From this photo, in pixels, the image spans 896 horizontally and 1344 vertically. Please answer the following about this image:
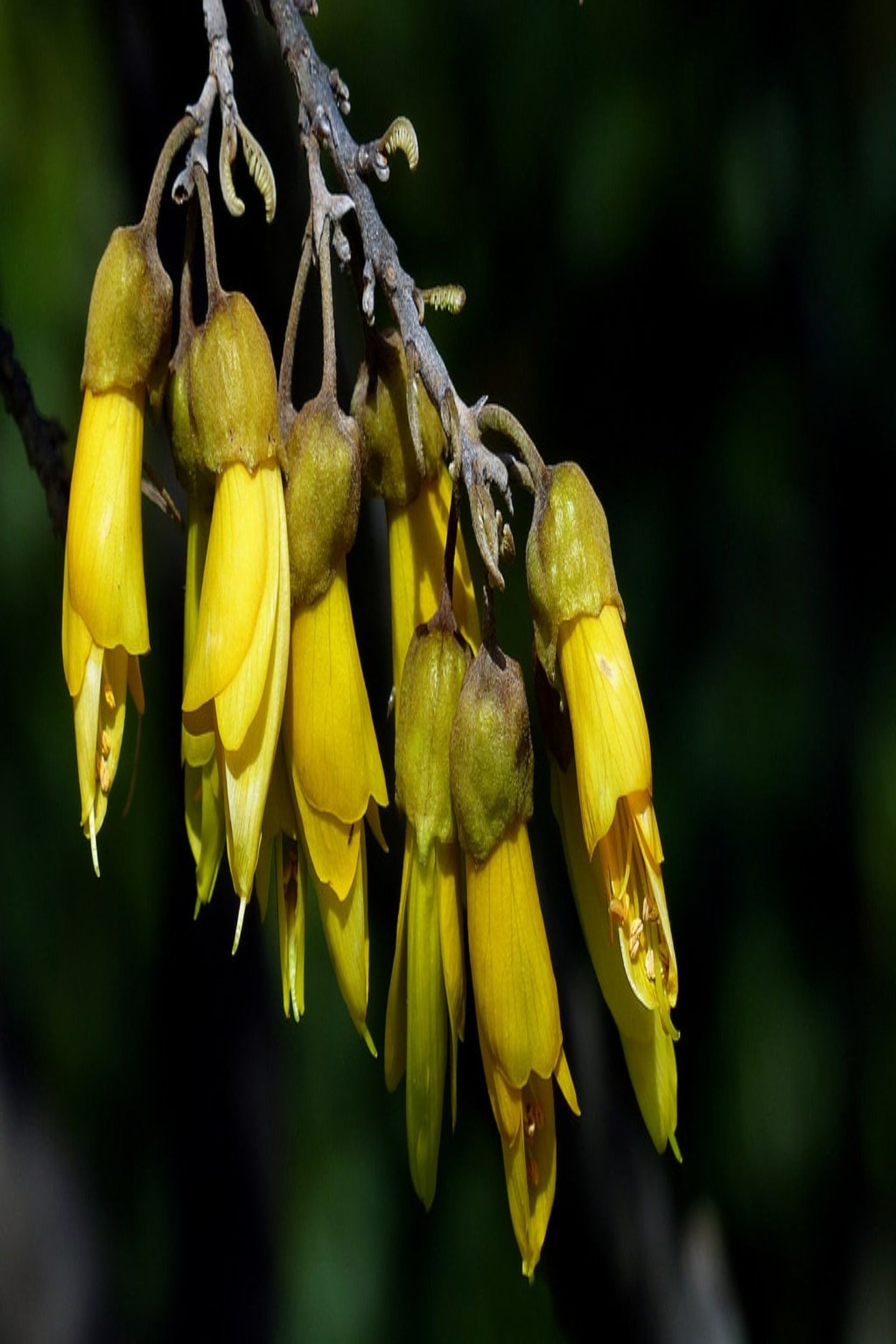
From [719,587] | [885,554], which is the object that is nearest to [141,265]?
[719,587]

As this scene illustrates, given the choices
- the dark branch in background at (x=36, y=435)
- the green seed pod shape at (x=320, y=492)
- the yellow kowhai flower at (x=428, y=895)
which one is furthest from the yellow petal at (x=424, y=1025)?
the dark branch in background at (x=36, y=435)

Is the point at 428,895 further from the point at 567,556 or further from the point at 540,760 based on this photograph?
the point at 540,760

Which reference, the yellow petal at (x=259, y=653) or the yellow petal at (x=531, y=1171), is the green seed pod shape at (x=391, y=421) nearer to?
the yellow petal at (x=259, y=653)

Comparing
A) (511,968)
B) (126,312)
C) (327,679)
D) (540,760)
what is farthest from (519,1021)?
(540,760)

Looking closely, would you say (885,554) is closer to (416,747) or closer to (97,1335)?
(416,747)

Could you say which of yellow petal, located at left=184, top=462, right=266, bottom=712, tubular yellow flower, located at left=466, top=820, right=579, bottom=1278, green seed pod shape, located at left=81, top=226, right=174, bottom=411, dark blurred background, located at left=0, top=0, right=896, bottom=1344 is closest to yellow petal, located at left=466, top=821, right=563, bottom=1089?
tubular yellow flower, located at left=466, top=820, right=579, bottom=1278

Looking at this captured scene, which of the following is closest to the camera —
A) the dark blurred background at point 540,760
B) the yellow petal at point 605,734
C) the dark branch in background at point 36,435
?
the yellow petal at point 605,734

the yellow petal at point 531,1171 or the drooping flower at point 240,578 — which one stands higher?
the drooping flower at point 240,578
